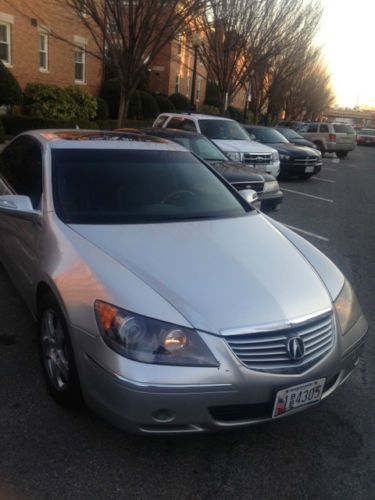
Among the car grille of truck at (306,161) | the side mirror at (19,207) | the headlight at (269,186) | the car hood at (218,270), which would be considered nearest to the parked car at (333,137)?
the car grille of truck at (306,161)

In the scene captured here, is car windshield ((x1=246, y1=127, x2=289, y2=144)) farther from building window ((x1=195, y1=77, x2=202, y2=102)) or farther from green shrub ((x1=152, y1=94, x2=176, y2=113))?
building window ((x1=195, y1=77, x2=202, y2=102))

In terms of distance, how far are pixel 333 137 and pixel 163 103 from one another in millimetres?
9422

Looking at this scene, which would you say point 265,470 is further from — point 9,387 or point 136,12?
point 136,12

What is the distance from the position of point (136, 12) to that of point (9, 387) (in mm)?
10500

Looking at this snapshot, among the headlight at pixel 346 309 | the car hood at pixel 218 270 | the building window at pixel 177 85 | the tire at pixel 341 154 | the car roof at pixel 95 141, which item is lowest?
the tire at pixel 341 154

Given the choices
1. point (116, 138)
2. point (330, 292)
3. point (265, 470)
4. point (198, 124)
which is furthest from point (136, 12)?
point (265, 470)

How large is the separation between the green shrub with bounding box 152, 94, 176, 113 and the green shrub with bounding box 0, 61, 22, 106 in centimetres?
1123

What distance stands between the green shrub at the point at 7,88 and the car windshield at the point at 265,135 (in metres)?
7.99

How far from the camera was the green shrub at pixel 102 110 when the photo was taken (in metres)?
21.2

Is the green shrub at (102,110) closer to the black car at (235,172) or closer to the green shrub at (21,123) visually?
the green shrub at (21,123)

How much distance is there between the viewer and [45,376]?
3.03 metres

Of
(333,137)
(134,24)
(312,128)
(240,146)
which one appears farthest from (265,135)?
(312,128)

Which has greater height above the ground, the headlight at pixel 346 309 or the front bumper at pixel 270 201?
the headlight at pixel 346 309

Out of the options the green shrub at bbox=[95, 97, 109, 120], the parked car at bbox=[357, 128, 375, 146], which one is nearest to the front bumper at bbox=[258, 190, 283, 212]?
the green shrub at bbox=[95, 97, 109, 120]
